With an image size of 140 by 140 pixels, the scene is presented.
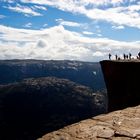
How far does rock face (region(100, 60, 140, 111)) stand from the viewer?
24.3 metres

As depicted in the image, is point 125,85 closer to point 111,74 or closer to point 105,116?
point 111,74

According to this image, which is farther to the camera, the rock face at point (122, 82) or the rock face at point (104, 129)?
the rock face at point (122, 82)

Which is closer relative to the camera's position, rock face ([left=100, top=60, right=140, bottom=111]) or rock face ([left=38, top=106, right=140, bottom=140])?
rock face ([left=38, top=106, right=140, bottom=140])

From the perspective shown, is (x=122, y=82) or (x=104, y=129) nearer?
(x=104, y=129)

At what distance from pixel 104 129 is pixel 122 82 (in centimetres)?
1768

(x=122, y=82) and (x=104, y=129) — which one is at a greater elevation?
(x=122, y=82)

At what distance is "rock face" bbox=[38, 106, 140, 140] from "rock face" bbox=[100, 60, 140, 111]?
14704 mm

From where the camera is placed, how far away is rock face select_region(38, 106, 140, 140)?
7.54 m

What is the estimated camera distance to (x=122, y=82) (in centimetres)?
2550

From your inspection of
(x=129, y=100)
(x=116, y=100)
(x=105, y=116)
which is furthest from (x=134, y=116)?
(x=116, y=100)

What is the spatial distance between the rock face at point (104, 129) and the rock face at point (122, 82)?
48.2ft

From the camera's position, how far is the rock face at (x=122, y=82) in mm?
24266

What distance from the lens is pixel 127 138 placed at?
7473 millimetres

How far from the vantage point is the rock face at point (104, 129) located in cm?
754
